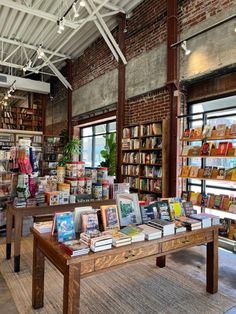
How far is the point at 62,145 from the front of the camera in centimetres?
913

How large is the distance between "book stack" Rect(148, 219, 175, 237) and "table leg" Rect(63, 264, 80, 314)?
0.86m

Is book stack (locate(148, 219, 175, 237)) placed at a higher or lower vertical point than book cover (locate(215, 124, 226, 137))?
lower

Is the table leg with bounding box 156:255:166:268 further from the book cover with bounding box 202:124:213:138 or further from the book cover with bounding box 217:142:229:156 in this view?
the book cover with bounding box 202:124:213:138

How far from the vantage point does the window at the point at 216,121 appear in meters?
4.30

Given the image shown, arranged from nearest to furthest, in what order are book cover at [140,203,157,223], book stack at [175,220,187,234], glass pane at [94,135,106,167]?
book stack at [175,220,187,234], book cover at [140,203,157,223], glass pane at [94,135,106,167]

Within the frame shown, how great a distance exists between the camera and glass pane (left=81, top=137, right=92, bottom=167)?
897 cm

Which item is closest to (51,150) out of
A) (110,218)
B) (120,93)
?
(120,93)

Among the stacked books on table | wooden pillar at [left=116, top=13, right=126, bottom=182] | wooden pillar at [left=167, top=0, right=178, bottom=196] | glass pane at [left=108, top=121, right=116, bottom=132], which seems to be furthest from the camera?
glass pane at [left=108, top=121, right=116, bottom=132]

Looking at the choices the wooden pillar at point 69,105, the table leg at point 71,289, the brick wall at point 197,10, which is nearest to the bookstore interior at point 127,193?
the table leg at point 71,289

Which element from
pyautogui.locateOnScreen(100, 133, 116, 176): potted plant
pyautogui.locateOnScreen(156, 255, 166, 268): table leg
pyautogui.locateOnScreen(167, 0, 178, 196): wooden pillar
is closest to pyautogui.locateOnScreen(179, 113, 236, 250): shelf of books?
pyautogui.locateOnScreen(167, 0, 178, 196): wooden pillar

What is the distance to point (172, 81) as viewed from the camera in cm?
484

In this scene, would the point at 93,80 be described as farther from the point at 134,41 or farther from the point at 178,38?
the point at 178,38

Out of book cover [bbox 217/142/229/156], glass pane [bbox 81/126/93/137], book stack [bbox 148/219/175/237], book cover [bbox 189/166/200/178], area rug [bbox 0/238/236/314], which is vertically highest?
glass pane [bbox 81/126/93/137]

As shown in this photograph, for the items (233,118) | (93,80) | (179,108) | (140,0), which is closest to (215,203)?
(233,118)
